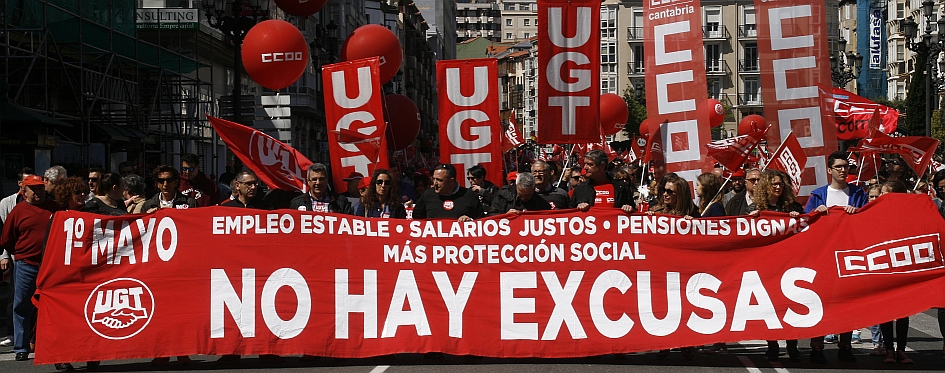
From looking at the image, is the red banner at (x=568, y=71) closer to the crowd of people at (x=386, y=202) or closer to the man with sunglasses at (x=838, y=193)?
the crowd of people at (x=386, y=202)

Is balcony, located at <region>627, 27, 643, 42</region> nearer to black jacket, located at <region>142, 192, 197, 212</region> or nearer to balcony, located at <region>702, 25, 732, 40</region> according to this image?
balcony, located at <region>702, 25, 732, 40</region>

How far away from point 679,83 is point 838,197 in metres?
4.02

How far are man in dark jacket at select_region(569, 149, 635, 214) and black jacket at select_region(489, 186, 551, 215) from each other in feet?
2.33

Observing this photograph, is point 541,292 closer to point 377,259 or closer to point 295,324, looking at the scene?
point 377,259

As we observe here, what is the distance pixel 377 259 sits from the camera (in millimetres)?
9609

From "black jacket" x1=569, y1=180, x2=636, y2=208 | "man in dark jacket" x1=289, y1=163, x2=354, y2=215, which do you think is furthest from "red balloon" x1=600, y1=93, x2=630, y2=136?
"man in dark jacket" x1=289, y1=163, x2=354, y2=215

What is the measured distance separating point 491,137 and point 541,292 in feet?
20.2

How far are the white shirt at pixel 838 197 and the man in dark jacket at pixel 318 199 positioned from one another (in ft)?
13.0

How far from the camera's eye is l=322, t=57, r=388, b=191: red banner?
570 inches

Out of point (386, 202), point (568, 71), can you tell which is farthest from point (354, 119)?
point (386, 202)

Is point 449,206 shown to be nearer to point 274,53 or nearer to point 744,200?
point 744,200

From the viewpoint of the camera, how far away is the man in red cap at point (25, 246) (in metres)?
10.5

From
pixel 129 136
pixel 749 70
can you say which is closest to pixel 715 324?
pixel 129 136

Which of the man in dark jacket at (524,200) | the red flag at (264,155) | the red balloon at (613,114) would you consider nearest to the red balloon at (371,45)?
the red flag at (264,155)
